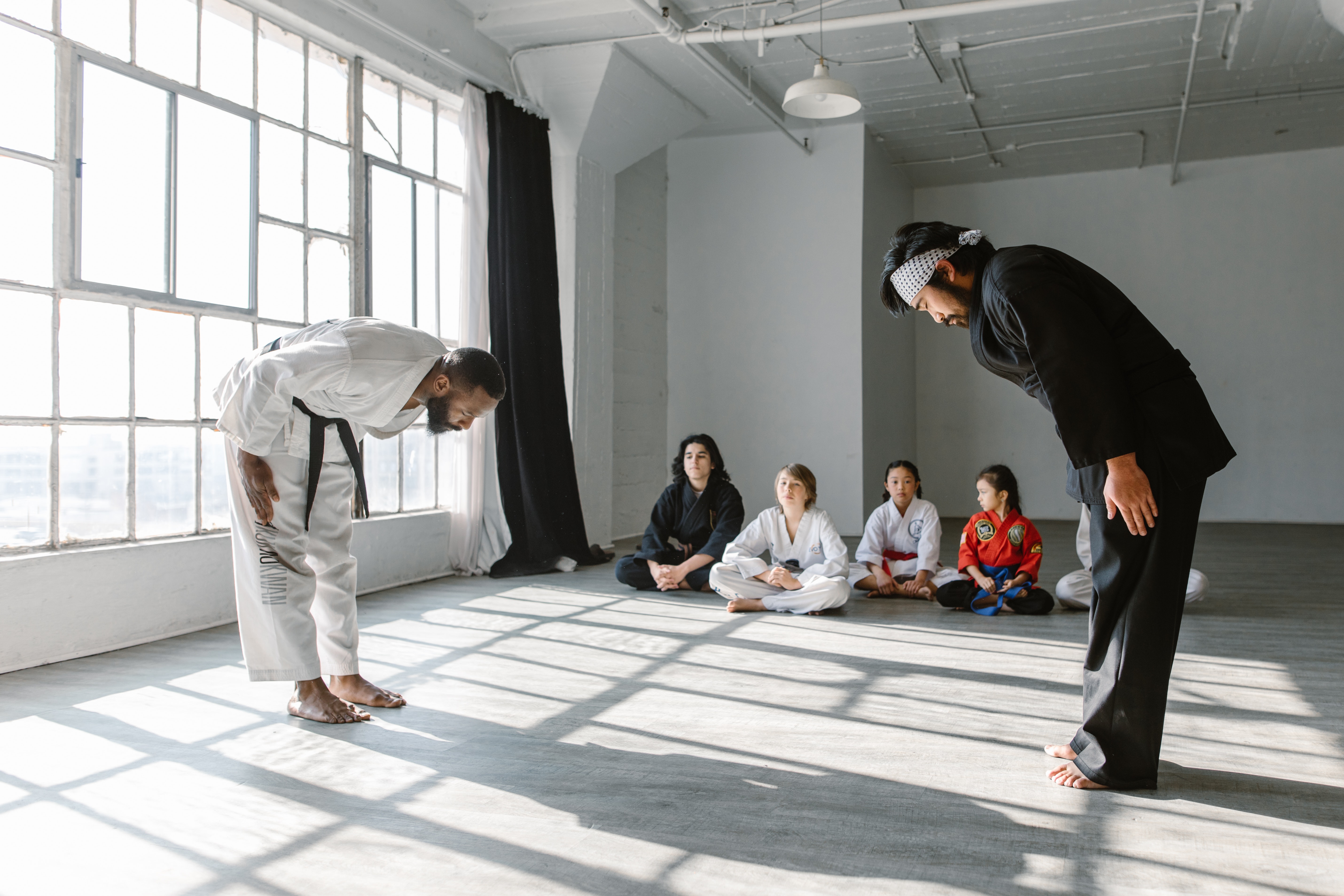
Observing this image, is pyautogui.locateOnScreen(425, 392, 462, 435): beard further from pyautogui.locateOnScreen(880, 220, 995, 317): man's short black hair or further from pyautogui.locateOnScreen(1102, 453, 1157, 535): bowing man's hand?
pyautogui.locateOnScreen(1102, 453, 1157, 535): bowing man's hand

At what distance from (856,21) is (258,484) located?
4.18 metres

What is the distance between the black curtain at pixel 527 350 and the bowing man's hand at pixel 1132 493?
12.9 feet

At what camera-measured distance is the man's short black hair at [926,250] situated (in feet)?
6.80

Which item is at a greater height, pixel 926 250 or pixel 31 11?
pixel 31 11

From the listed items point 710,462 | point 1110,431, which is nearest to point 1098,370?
point 1110,431

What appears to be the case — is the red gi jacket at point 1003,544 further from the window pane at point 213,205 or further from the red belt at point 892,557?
the window pane at point 213,205

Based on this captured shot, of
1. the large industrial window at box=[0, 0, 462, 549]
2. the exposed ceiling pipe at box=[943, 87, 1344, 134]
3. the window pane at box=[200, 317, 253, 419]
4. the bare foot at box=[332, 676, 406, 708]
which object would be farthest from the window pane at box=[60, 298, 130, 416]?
the exposed ceiling pipe at box=[943, 87, 1344, 134]

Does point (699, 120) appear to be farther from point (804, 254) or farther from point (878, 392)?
point (878, 392)

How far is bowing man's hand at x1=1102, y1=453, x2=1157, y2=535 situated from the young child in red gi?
2403 millimetres

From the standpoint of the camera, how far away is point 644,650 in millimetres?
3504

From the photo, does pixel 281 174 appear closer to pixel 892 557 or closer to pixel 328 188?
pixel 328 188

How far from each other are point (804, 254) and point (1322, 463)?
498 cm

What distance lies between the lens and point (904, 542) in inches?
190

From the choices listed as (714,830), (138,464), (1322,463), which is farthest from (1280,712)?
(1322,463)
